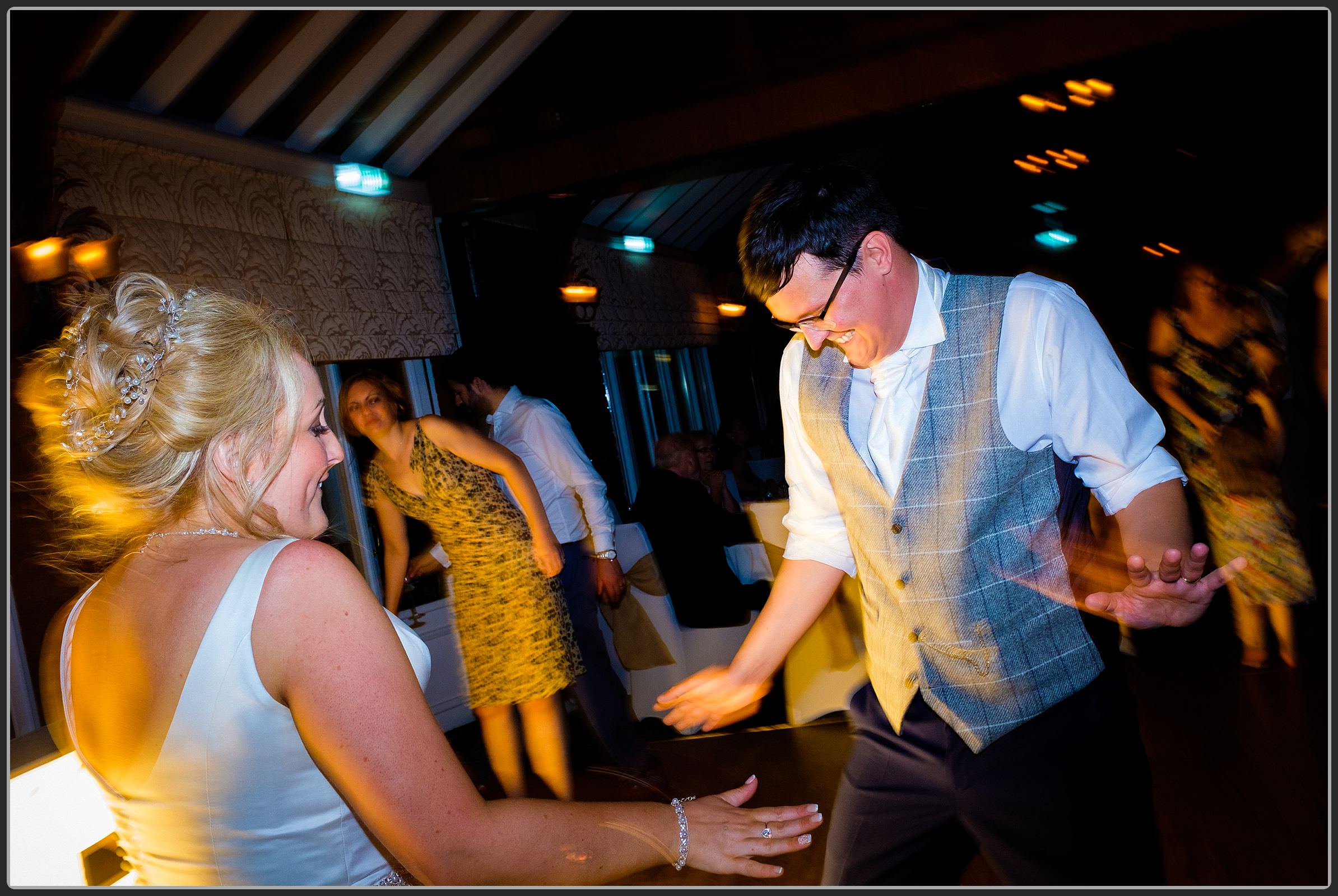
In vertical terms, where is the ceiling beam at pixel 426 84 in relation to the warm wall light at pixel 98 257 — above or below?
above

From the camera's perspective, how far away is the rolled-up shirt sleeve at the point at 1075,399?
1.10 meters

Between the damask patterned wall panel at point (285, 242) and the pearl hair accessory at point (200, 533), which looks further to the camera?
the damask patterned wall panel at point (285, 242)

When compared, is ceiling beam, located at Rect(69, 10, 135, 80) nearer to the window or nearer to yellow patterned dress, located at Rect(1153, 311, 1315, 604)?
the window

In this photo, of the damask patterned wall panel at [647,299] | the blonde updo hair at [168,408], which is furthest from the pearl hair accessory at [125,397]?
the damask patterned wall panel at [647,299]

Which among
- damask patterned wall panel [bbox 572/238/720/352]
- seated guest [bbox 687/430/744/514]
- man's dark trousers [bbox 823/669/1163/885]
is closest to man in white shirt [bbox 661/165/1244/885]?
man's dark trousers [bbox 823/669/1163/885]

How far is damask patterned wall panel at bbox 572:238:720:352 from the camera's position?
21.2 feet

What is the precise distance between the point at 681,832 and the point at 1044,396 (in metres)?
0.78

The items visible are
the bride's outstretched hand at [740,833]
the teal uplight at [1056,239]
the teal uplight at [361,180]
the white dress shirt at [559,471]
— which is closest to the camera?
the bride's outstretched hand at [740,833]

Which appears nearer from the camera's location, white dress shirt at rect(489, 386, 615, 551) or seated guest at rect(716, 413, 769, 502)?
white dress shirt at rect(489, 386, 615, 551)

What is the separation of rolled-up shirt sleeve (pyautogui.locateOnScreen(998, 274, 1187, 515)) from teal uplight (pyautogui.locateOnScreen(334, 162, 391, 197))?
3950mm

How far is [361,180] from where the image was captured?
427cm

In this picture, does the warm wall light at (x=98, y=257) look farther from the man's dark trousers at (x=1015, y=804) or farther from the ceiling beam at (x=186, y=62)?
the man's dark trousers at (x=1015, y=804)

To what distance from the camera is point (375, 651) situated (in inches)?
31.0

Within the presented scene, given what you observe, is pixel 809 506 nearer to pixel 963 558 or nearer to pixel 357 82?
pixel 963 558
